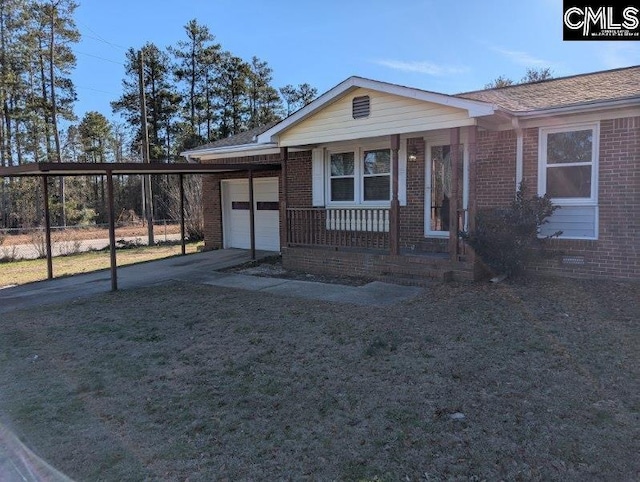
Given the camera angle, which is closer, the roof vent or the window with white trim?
the window with white trim

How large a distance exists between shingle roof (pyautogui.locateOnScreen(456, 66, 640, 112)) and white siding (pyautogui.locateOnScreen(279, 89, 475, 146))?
128 cm

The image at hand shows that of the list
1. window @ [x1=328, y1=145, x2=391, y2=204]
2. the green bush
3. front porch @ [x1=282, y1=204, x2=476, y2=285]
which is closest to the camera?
the green bush

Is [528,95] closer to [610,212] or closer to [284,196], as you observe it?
[610,212]

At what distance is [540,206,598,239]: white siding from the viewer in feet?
26.8

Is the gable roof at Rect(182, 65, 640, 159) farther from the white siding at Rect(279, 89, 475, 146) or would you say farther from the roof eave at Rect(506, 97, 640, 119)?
the white siding at Rect(279, 89, 475, 146)

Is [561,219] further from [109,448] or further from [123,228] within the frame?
[123,228]

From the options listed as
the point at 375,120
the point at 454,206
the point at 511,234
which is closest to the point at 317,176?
the point at 375,120

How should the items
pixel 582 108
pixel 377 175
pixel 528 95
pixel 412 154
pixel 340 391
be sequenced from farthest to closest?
pixel 377 175
pixel 412 154
pixel 528 95
pixel 582 108
pixel 340 391

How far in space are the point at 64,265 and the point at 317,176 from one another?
348 inches

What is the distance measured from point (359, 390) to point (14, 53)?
116 ft

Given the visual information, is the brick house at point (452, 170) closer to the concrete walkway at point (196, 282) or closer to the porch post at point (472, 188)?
the porch post at point (472, 188)

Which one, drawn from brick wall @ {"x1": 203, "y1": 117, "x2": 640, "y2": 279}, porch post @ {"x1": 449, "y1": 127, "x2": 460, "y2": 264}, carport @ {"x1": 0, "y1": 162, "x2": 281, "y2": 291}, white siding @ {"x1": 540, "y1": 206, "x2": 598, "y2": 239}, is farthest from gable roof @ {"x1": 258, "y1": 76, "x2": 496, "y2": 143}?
white siding @ {"x1": 540, "y1": 206, "x2": 598, "y2": 239}

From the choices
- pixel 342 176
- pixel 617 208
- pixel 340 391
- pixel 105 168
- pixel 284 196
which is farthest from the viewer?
pixel 342 176

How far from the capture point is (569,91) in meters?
9.29
